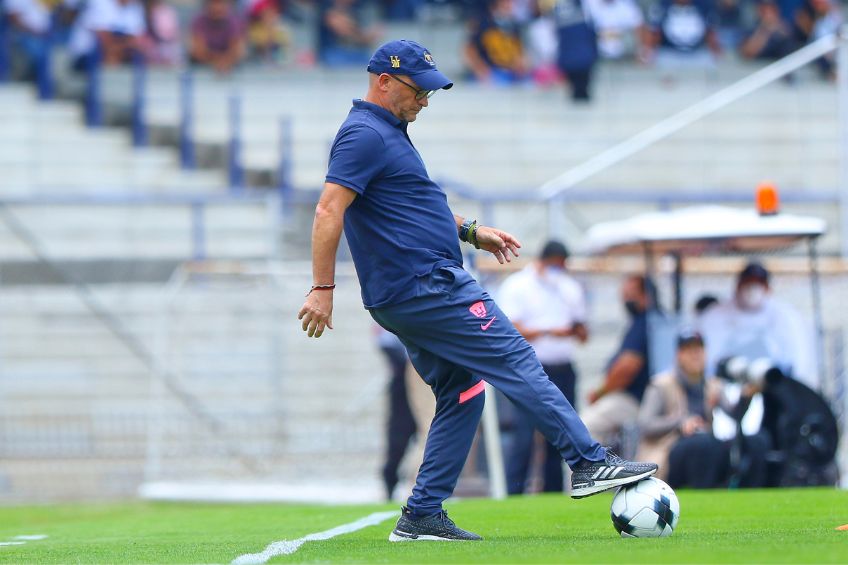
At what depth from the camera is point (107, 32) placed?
19672 mm

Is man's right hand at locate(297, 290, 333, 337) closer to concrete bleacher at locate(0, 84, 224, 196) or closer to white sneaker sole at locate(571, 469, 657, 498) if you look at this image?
white sneaker sole at locate(571, 469, 657, 498)

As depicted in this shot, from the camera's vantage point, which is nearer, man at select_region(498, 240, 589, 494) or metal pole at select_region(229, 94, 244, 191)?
man at select_region(498, 240, 589, 494)

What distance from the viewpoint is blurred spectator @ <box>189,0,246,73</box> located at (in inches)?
779

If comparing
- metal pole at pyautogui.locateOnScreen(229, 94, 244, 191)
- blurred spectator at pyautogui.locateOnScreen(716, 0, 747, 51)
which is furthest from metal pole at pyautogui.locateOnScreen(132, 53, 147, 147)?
blurred spectator at pyautogui.locateOnScreen(716, 0, 747, 51)

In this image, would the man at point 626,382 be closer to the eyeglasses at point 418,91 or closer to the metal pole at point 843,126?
the metal pole at point 843,126

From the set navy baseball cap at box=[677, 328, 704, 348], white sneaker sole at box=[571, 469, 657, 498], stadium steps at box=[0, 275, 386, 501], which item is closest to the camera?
white sneaker sole at box=[571, 469, 657, 498]

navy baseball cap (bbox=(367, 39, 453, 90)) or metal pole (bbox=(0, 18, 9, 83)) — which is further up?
metal pole (bbox=(0, 18, 9, 83))

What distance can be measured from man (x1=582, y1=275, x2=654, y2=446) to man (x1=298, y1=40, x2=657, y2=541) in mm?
5299

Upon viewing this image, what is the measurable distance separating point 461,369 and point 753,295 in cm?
596

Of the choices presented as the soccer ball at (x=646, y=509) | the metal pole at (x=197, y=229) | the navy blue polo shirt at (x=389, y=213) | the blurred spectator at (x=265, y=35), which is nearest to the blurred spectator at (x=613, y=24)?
the blurred spectator at (x=265, y=35)

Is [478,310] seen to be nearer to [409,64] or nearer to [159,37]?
[409,64]

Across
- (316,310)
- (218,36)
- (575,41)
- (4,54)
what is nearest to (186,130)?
(218,36)

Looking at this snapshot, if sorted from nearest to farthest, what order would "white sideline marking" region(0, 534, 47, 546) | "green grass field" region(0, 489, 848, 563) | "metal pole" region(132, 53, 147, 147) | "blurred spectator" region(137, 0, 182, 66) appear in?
1. "green grass field" region(0, 489, 848, 563)
2. "white sideline marking" region(0, 534, 47, 546)
3. "metal pole" region(132, 53, 147, 147)
4. "blurred spectator" region(137, 0, 182, 66)

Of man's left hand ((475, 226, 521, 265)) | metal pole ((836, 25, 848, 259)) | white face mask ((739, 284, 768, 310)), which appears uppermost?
metal pole ((836, 25, 848, 259))
